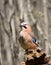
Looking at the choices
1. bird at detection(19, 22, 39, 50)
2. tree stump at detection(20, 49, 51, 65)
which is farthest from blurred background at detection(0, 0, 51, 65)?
tree stump at detection(20, 49, 51, 65)

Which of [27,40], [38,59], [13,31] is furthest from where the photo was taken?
[13,31]

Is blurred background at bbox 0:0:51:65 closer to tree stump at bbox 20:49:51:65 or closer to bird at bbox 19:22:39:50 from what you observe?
bird at bbox 19:22:39:50

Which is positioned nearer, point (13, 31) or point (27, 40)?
point (27, 40)

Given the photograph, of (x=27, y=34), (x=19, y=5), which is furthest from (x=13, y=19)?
(x=27, y=34)

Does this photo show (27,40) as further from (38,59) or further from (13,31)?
(13,31)

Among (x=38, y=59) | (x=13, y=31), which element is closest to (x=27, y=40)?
(x=38, y=59)

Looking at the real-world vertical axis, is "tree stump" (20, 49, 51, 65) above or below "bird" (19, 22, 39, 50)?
below

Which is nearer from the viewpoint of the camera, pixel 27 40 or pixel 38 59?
pixel 38 59

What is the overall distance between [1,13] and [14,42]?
1.89 ft

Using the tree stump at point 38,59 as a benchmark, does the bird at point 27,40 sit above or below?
above

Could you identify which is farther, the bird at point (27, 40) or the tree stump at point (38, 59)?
the bird at point (27, 40)

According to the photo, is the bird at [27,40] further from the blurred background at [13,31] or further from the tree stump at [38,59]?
the blurred background at [13,31]

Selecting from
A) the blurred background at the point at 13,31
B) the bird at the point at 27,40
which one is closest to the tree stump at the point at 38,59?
the bird at the point at 27,40

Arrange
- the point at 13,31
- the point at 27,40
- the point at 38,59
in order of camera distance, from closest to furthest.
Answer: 1. the point at 38,59
2. the point at 27,40
3. the point at 13,31
